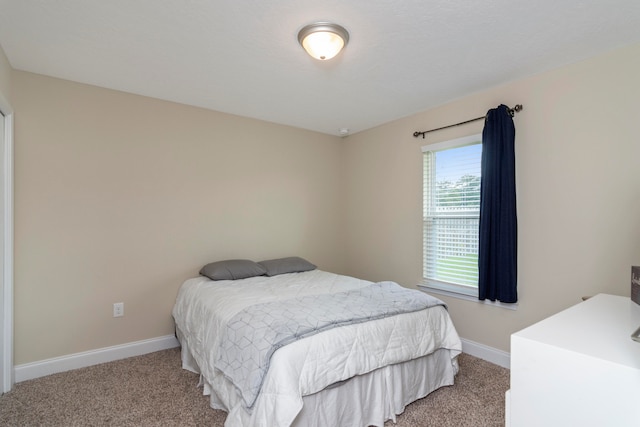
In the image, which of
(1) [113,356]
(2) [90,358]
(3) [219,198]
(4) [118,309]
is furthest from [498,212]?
(2) [90,358]

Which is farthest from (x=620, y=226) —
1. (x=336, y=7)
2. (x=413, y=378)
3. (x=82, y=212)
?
(x=82, y=212)

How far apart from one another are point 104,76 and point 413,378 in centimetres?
328

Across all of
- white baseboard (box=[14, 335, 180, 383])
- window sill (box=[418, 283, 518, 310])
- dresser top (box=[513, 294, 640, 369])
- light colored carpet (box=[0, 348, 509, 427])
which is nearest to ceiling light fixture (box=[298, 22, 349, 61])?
dresser top (box=[513, 294, 640, 369])

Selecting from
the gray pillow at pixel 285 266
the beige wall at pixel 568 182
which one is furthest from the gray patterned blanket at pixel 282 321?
the gray pillow at pixel 285 266

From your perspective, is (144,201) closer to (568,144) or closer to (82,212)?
(82,212)

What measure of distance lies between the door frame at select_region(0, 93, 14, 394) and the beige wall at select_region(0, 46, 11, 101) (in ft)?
0.27

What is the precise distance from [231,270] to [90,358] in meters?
1.34

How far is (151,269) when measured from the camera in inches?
119

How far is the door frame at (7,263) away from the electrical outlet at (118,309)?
662 mm

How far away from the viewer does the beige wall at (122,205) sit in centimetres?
253

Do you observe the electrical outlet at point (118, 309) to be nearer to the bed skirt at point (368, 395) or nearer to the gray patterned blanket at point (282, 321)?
the bed skirt at point (368, 395)

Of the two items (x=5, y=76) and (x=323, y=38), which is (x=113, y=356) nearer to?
(x=5, y=76)

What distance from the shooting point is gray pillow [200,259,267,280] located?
9.85ft

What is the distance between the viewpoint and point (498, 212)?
8.70 feet
